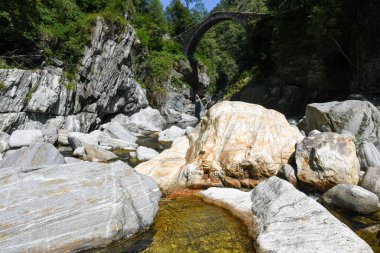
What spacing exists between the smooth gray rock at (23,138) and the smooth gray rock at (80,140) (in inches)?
48.0

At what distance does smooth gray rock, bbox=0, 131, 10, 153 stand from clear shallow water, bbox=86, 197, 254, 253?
880 cm

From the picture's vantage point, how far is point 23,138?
1227 centimetres

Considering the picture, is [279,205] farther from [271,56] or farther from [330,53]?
[271,56]

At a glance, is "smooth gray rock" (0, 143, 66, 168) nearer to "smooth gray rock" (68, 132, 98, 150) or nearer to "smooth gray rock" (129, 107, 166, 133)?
"smooth gray rock" (68, 132, 98, 150)

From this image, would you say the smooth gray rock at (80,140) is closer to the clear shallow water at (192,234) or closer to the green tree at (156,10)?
the clear shallow water at (192,234)

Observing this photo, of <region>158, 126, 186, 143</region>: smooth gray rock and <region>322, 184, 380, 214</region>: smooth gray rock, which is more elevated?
<region>158, 126, 186, 143</region>: smooth gray rock

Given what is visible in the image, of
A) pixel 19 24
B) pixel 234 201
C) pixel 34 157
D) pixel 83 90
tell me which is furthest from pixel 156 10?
pixel 234 201

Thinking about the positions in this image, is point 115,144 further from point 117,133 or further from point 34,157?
point 34,157

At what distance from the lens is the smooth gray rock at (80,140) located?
1331cm

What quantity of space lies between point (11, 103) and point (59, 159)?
6418 mm

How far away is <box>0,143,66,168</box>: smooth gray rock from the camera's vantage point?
852cm

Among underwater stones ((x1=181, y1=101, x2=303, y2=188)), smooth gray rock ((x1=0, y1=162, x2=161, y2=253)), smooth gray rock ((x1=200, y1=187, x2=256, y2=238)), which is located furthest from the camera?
underwater stones ((x1=181, y1=101, x2=303, y2=188))

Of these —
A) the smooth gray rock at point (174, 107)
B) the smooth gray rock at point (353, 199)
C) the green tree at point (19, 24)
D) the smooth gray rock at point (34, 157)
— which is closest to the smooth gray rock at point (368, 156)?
the smooth gray rock at point (353, 199)

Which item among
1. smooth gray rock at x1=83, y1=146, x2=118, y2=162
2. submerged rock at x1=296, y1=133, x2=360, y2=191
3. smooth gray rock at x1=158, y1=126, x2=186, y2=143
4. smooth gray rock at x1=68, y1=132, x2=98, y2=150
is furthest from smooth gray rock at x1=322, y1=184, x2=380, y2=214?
smooth gray rock at x1=158, y1=126, x2=186, y2=143
